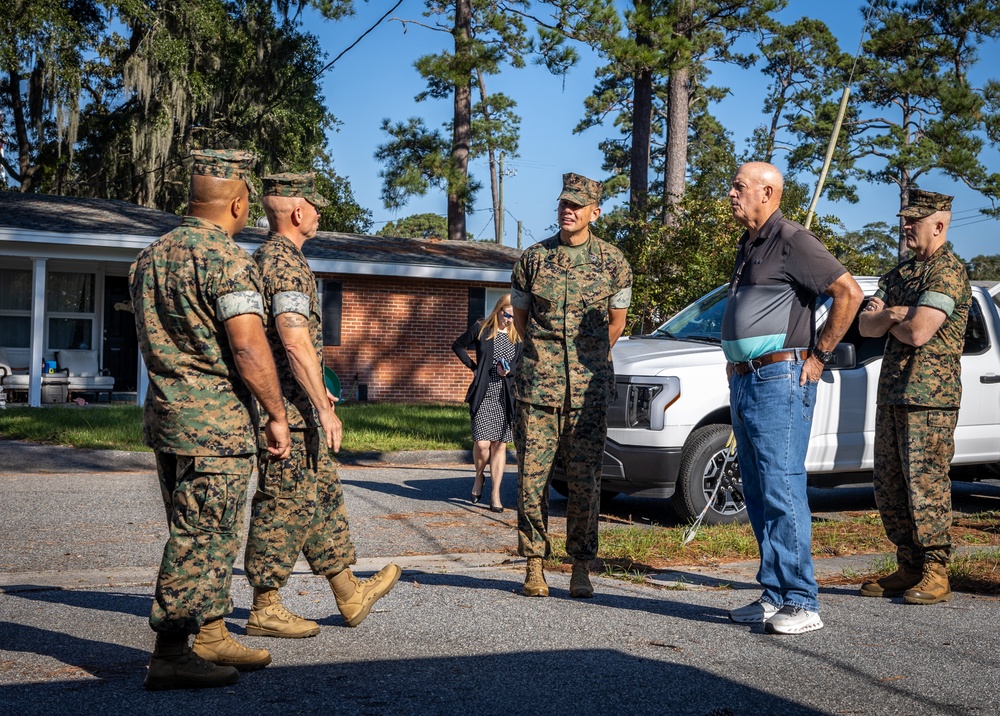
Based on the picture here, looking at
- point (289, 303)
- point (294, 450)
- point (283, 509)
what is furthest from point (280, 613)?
point (289, 303)

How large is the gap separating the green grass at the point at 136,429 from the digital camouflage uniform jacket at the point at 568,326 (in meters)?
7.51

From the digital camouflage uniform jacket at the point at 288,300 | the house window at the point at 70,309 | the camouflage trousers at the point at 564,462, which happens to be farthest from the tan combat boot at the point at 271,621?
the house window at the point at 70,309

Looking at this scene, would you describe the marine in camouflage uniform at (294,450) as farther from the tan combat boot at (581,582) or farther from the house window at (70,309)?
the house window at (70,309)

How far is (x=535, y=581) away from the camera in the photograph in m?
5.90

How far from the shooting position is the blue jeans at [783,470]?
5.12 meters

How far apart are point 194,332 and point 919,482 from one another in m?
3.98

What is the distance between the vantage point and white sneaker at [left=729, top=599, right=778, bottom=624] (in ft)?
17.3

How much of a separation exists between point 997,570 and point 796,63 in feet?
137

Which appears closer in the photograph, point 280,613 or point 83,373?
point 280,613

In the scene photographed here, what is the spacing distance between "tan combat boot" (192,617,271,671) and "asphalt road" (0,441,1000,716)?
104 millimetres

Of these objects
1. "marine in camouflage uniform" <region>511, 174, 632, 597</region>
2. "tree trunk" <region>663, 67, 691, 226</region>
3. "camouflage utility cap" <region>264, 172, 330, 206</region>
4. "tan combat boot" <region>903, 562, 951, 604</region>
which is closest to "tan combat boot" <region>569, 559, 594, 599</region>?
"marine in camouflage uniform" <region>511, 174, 632, 597</region>

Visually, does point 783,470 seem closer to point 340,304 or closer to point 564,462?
point 564,462

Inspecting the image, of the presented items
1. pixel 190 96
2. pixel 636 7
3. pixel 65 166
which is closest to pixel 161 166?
pixel 190 96

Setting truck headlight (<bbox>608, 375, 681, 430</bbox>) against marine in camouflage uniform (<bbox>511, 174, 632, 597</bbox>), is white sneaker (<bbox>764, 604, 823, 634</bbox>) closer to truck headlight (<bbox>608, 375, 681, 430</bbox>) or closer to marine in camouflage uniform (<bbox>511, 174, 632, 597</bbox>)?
marine in camouflage uniform (<bbox>511, 174, 632, 597</bbox>)
